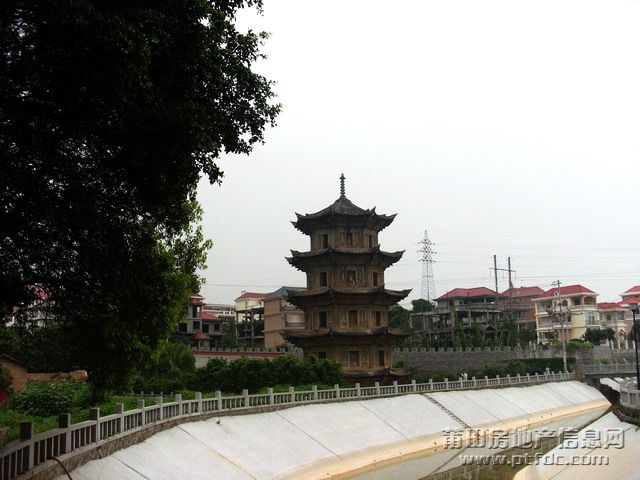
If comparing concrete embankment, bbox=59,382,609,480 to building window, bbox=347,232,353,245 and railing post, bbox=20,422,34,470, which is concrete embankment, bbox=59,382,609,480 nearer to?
railing post, bbox=20,422,34,470

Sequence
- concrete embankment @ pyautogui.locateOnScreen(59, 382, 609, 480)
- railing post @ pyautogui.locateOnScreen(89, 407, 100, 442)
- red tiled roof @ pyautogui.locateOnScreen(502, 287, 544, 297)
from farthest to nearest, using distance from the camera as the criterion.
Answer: red tiled roof @ pyautogui.locateOnScreen(502, 287, 544, 297), concrete embankment @ pyautogui.locateOnScreen(59, 382, 609, 480), railing post @ pyautogui.locateOnScreen(89, 407, 100, 442)

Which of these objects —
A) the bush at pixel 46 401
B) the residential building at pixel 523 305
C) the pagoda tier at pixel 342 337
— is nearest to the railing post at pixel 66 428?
the bush at pixel 46 401

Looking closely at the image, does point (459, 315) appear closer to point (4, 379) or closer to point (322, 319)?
point (322, 319)

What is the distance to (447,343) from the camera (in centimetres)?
10256

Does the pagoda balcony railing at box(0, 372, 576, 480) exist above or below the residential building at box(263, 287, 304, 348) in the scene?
below

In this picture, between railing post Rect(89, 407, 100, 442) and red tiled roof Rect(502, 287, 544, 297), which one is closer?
railing post Rect(89, 407, 100, 442)

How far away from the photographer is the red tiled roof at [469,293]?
120231mm

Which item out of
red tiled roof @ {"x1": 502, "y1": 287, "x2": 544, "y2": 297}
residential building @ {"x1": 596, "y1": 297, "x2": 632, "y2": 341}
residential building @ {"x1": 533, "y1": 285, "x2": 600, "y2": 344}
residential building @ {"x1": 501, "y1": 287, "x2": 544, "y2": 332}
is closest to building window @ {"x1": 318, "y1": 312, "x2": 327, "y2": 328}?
residential building @ {"x1": 533, "y1": 285, "x2": 600, "y2": 344}

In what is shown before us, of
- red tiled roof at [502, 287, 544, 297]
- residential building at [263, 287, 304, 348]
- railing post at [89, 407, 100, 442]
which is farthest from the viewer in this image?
red tiled roof at [502, 287, 544, 297]

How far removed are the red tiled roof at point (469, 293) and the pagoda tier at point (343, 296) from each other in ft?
236

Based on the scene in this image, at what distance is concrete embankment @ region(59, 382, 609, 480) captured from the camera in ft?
69.1

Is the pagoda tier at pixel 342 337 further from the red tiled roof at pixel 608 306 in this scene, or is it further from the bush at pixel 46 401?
the red tiled roof at pixel 608 306

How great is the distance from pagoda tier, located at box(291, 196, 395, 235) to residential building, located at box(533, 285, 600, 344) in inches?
2430

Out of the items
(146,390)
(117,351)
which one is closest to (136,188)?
(117,351)
